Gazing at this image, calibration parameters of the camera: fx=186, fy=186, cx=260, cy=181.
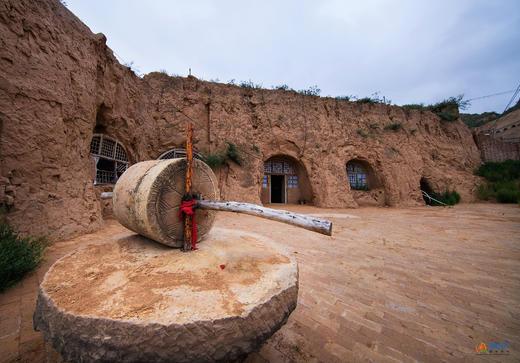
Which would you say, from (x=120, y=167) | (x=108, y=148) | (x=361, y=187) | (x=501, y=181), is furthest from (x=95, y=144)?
(x=501, y=181)

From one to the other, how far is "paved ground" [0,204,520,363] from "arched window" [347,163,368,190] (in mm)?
7885

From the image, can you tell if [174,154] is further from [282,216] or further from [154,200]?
[282,216]

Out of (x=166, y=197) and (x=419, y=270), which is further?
(x=419, y=270)

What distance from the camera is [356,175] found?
11.2 m

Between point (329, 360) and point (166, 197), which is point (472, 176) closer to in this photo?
point (329, 360)

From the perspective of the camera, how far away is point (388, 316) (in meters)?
1.65

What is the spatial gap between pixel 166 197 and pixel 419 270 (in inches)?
128

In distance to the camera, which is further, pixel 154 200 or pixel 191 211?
pixel 191 211

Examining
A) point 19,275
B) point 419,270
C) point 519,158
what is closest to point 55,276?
point 19,275

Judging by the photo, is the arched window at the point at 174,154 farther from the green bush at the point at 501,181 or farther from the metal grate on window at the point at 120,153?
the green bush at the point at 501,181

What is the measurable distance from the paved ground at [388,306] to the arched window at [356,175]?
310 inches

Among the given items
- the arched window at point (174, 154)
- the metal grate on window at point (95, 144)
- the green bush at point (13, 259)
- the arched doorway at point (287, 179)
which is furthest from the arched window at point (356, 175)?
the green bush at point (13, 259)

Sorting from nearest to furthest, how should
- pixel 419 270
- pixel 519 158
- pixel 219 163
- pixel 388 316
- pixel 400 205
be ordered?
pixel 388 316
pixel 419 270
pixel 219 163
pixel 400 205
pixel 519 158

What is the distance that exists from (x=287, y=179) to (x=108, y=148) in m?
7.99
